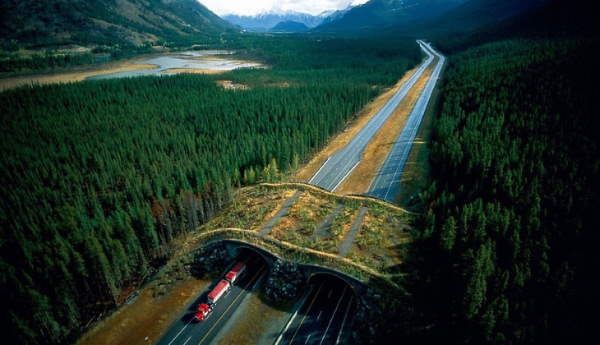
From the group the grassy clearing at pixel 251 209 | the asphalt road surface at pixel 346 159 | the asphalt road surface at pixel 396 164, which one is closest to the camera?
the grassy clearing at pixel 251 209

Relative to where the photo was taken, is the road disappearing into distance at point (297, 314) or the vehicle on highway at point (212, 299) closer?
the road disappearing into distance at point (297, 314)

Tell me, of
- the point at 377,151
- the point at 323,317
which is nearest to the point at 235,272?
the point at 323,317

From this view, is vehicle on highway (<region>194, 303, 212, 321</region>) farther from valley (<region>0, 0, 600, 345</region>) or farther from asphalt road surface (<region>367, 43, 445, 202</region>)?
asphalt road surface (<region>367, 43, 445, 202</region>)

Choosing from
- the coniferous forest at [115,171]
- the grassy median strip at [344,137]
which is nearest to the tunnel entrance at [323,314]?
the coniferous forest at [115,171]

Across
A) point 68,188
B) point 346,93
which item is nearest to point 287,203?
point 68,188

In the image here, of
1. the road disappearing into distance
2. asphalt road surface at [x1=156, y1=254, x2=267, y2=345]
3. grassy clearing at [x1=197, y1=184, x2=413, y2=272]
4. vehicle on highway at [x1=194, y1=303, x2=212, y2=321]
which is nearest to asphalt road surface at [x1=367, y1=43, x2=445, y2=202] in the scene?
grassy clearing at [x1=197, y1=184, x2=413, y2=272]

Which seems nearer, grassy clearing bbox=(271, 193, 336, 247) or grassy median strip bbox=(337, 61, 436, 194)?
grassy clearing bbox=(271, 193, 336, 247)

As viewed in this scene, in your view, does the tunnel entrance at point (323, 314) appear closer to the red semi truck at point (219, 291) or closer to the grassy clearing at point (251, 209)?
the red semi truck at point (219, 291)

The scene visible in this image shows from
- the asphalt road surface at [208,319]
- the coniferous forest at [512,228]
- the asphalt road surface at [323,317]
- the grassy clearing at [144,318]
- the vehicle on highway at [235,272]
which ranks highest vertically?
the coniferous forest at [512,228]

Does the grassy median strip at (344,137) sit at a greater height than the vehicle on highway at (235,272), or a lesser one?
greater
